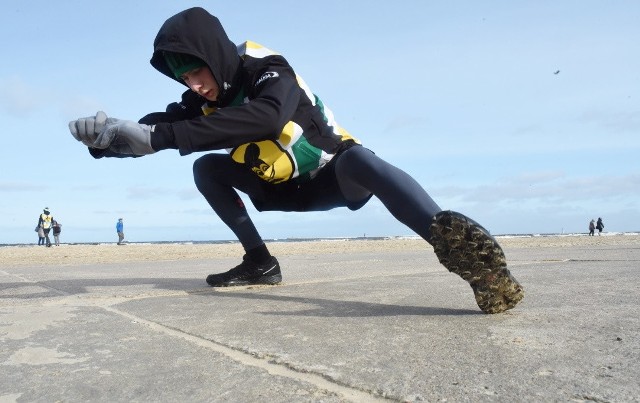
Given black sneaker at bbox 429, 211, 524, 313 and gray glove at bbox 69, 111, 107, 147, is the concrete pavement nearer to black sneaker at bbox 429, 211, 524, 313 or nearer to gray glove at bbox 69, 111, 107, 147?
black sneaker at bbox 429, 211, 524, 313

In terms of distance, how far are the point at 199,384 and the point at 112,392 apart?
144 millimetres

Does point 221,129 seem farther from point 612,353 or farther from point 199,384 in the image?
point 612,353

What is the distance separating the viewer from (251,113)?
1.89m

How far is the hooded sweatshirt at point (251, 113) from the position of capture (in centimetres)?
183

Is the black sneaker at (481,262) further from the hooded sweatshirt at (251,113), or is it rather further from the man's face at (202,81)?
the man's face at (202,81)

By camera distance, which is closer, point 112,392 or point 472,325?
point 112,392

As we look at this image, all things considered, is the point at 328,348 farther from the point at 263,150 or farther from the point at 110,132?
the point at 263,150

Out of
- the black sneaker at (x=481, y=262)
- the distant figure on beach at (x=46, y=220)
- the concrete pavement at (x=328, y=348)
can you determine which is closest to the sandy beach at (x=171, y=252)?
the distant figure on beach at (x=46, y=220)

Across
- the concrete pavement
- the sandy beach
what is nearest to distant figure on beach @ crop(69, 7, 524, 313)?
the concrete pavement

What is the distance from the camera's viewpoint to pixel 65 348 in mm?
1276

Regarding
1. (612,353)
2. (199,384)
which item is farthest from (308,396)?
(612,353)

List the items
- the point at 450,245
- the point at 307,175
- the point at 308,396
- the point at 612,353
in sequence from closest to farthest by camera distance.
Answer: the point at 308,396 < the point at 612,353 < the point at 450,245 < the point at 307,175

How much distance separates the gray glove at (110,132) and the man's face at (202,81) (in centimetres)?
53

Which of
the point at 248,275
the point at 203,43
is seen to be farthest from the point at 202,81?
the point at 248,275
